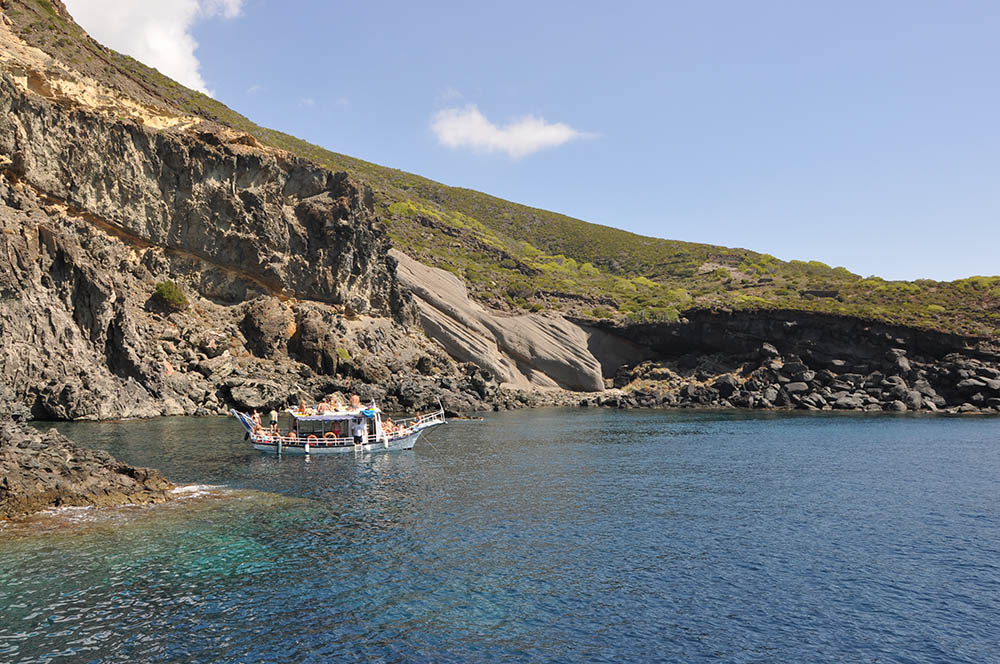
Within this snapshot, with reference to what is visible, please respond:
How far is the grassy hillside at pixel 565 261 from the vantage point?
Answer: 96688mm

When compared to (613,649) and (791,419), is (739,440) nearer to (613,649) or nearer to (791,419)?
(791,419)

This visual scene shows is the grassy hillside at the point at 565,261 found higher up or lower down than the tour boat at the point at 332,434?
higher up

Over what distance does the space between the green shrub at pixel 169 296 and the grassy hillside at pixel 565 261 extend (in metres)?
33.5

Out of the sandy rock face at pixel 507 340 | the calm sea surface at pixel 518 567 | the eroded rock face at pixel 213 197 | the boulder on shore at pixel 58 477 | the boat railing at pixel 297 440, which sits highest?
the eroded rock face at pixel 213 197

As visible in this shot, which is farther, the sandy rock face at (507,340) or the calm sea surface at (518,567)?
the sandy rock face at (507,340)

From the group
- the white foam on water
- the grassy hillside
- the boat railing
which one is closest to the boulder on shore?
the white foam on water

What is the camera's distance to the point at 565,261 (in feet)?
523

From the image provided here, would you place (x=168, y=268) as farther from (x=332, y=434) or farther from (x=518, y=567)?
(x=518, y=567)

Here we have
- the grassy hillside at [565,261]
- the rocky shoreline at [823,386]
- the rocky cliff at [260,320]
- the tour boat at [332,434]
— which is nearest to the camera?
the tour boat at [332,434]

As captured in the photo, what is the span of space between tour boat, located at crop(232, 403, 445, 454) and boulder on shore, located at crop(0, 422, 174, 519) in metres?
14.3

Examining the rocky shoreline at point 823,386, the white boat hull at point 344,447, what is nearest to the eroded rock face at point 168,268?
the white boat hull at point 344,447

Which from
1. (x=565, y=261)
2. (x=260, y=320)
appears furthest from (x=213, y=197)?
(x=565, y=261)

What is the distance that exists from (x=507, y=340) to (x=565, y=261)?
61806mm

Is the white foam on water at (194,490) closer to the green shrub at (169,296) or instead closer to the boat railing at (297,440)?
the boat railing at (297,440)
